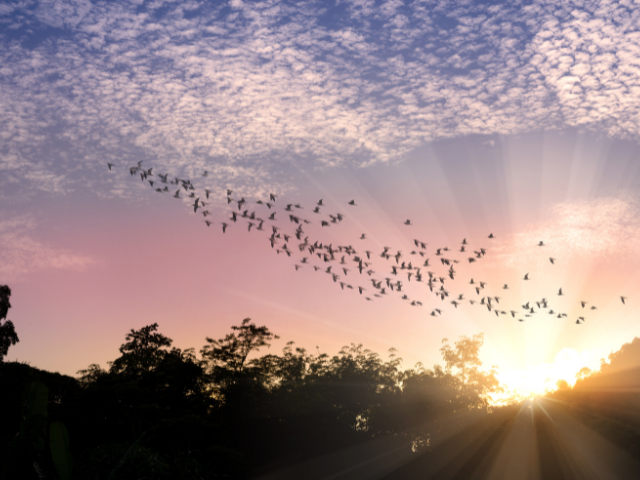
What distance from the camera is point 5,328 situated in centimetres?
3444

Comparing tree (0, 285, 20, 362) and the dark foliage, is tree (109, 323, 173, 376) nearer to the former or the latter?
the dark foliage

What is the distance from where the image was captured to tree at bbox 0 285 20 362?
3419cm

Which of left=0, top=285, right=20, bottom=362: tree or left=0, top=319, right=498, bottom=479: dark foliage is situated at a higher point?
left=0, top=285, right=20, bottom=362: tree

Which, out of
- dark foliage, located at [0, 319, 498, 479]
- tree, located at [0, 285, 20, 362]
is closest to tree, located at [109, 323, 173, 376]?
dark foliage, located at [0, 319, 498, 479]

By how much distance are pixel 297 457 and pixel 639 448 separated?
91.2 feet

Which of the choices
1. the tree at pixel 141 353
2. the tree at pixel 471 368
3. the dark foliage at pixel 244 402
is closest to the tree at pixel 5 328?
the dark foliage at pixel 244 402

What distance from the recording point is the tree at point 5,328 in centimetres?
3419

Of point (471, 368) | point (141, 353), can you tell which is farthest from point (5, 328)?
point (471, 368)

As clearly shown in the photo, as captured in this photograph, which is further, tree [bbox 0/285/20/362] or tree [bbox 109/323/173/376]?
tree [bbox 109/323/173/376]

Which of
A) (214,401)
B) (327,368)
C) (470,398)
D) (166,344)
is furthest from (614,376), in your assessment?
(166,344)

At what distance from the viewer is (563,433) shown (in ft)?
142

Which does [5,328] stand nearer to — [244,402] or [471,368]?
[244,402]

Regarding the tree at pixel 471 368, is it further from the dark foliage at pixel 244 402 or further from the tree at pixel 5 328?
the tree at pixel 5 328

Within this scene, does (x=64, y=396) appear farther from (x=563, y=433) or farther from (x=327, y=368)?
(x=563, y=433)
